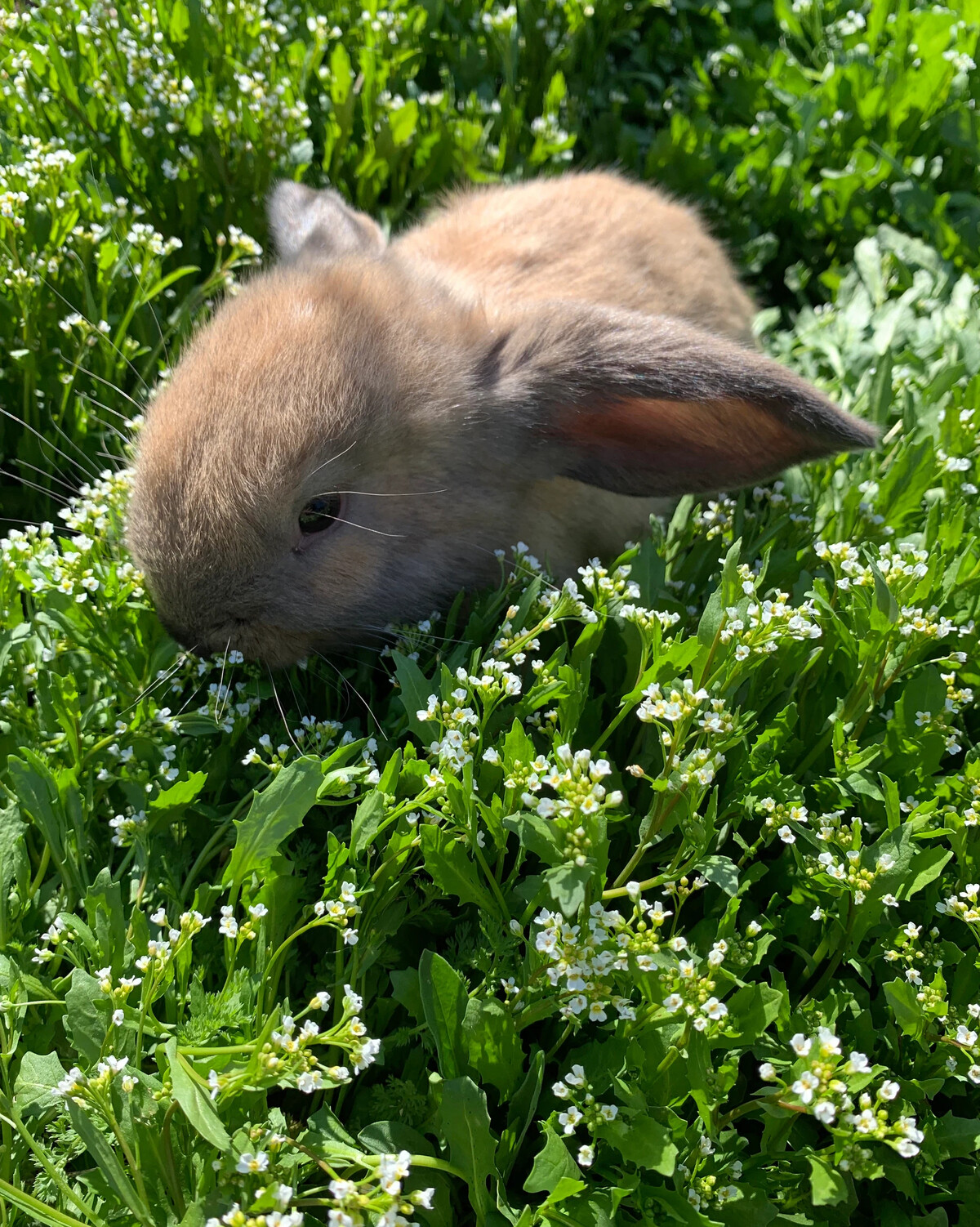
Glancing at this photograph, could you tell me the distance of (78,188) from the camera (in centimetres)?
323

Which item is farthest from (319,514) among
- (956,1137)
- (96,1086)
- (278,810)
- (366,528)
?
(956,1137)

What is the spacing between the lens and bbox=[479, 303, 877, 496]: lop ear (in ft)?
8.75

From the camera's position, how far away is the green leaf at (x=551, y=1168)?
1729 millimetres

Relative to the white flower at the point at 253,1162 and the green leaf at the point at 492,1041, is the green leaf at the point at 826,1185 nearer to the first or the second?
the green leaf at the point at 492,1041

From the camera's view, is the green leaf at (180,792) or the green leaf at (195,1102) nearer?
the green leaf at (195,1102)

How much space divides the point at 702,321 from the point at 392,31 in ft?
5.72

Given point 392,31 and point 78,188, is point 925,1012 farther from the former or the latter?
point 392,31

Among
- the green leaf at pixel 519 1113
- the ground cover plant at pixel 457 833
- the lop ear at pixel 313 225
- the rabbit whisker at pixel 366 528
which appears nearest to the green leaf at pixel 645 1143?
the ground cover plant at pixel 457 833

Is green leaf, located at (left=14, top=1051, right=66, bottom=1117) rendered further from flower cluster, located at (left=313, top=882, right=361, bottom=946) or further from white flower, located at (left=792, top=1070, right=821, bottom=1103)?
white flower, located at (left=792, top=1070, right=821, bottom=1103)

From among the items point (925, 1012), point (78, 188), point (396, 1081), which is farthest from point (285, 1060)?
point (78, 188)

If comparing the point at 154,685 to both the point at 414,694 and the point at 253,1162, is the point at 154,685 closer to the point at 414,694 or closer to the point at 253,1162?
the point at 414,694

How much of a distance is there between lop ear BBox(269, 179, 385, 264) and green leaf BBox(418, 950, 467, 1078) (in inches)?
92.0

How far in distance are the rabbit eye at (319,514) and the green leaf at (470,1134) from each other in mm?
1404

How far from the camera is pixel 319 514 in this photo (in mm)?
2648
